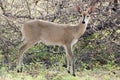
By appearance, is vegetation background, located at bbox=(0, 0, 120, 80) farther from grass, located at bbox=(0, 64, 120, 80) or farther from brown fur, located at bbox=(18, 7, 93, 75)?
brown fur, located at bbox=(18, 7, 93, 75)

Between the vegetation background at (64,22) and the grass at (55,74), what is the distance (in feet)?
1.16

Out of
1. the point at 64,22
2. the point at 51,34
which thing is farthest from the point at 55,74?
the point at 64,22

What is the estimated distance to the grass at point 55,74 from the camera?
303 inches

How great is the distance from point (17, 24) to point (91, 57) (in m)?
2.24

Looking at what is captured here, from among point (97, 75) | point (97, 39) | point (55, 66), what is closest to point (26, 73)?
point (55, 66)

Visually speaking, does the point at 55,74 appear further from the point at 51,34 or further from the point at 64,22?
the point at 64,22

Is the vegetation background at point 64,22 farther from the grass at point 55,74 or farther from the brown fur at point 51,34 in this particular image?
the brown fur at point 51,34

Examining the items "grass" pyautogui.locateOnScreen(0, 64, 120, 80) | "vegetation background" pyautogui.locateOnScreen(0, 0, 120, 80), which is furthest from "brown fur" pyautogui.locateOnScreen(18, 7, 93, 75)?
"vegetation background" pyautogui.locateOnScreen(0, 0, 120, 80)

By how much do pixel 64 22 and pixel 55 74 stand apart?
2.82 meters

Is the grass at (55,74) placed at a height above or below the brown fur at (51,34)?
below

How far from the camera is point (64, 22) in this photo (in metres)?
10.7

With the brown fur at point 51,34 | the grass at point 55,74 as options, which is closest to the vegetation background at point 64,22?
the grass at point 55,74

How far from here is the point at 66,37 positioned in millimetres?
9234

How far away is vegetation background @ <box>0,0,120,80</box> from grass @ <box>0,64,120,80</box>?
352 mm
